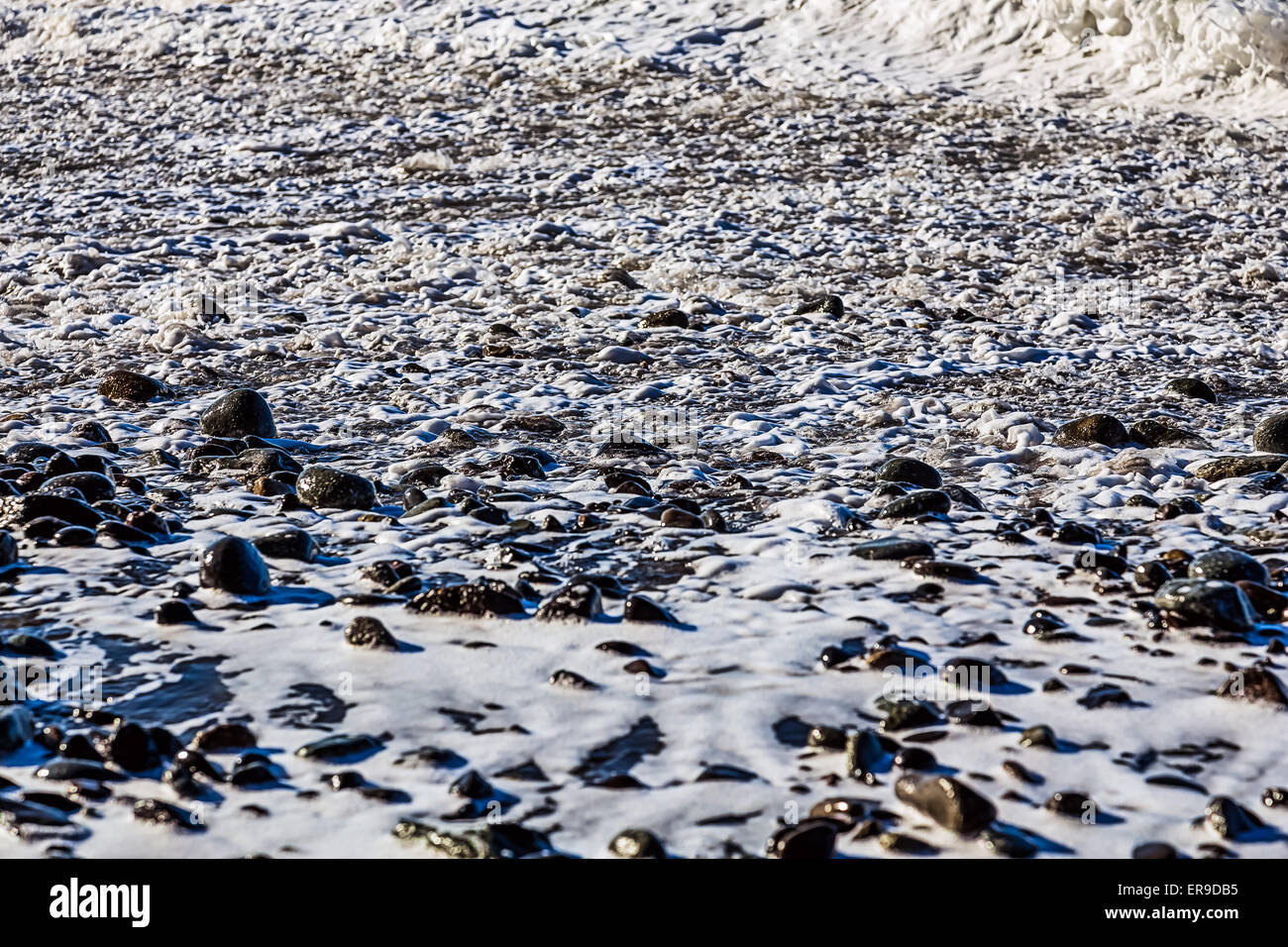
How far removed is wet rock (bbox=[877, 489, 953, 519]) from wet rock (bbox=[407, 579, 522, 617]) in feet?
4.30

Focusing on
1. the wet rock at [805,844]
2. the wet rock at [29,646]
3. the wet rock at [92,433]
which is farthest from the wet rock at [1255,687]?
the wet rock at [92,433]

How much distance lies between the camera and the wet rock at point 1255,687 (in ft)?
9.43

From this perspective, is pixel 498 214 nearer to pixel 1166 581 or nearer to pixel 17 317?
pixel 17 317

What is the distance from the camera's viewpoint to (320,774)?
2605mm

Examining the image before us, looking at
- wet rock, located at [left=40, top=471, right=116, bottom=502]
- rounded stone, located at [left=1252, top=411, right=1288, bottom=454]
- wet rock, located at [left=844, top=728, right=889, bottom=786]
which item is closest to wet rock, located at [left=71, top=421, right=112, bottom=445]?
wet rock, located at [left=40, top=471, right=116, bottom=502]

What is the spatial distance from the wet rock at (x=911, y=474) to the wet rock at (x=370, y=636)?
1921 mm

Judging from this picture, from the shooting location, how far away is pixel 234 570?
3.46 m

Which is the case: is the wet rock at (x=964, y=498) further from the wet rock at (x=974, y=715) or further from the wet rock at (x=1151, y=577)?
the wet rock at (x=974, y=715)

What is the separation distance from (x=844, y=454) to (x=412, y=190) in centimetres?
555

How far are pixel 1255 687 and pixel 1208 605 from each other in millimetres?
359

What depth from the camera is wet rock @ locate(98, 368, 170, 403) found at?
217 inches

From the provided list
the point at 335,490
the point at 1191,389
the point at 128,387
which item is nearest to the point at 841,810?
the point at 335,490
